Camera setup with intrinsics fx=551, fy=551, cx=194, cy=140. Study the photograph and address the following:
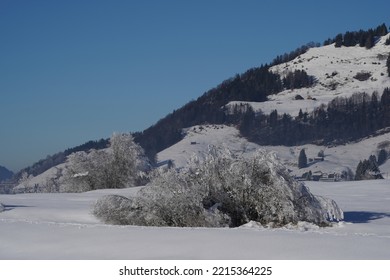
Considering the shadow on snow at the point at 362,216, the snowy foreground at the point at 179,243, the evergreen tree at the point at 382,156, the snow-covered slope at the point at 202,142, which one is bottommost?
the evergreen tree at the point at 382,156

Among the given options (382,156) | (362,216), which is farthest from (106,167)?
(382,156)

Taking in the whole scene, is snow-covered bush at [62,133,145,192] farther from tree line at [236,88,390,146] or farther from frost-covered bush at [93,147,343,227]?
tree line at [236,88,390,146]

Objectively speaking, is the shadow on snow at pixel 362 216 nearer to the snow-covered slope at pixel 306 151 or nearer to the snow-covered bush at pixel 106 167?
the snow-covered bush at pixel 106 167

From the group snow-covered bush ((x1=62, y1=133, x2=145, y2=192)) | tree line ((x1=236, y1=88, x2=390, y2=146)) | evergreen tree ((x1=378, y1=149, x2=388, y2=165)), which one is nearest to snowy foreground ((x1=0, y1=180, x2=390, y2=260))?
snow-covered bush ((x1=62, y1=133, x2=145, y2=192))

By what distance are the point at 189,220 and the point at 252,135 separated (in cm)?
16653

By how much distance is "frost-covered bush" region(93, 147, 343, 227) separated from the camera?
61.6 ft

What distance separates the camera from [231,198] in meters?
19.9

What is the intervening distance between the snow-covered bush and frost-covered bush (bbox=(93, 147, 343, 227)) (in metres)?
27.0

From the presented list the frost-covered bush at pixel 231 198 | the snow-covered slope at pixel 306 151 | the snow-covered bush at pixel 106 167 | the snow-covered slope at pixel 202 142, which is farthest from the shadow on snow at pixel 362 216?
the snow-covered slope at pixel 202 142

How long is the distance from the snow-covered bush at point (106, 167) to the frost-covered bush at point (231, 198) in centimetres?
2704

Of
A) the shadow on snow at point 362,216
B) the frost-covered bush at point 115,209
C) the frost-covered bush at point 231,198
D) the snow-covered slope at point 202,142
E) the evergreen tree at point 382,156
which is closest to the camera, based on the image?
the frost-covered bush at point 231,198

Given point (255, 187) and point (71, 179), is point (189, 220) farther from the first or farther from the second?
point (71, 179)

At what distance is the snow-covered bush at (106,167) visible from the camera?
152ft

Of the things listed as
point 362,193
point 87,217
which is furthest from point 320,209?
point 362,193
